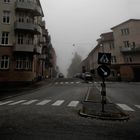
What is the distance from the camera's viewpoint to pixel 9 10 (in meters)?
33.1

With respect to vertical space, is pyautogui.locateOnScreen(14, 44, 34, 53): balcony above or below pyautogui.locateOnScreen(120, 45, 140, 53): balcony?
below

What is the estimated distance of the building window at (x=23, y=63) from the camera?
1267 inches

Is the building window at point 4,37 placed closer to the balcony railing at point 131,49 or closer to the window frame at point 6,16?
the window frame at point 6,16

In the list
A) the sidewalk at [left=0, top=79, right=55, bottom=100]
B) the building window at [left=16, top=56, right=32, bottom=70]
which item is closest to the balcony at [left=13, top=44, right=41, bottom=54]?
the building window at [left=16, top=56, right=32, bottom=70]

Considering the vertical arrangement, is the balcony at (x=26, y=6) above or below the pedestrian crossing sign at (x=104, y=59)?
above

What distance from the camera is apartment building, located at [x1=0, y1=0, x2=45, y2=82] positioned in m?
31.4

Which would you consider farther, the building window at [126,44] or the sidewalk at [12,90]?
the building window at [126,44]

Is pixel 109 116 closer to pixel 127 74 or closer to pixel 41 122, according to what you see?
pixel 41 122

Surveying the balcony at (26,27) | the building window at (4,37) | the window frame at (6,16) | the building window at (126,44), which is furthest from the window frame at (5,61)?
the building window at (126,44)

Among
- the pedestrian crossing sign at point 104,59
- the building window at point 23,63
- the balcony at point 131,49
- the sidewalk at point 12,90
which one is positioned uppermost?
the balcony at point 131,49

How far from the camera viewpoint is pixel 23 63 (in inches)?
1281

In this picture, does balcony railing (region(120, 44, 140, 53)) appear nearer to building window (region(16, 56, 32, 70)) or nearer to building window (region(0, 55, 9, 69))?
building window (region(16, 56, 32, 70))

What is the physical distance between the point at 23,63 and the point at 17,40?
4.23 meters

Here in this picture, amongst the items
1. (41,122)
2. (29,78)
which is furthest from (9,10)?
(41,122)
